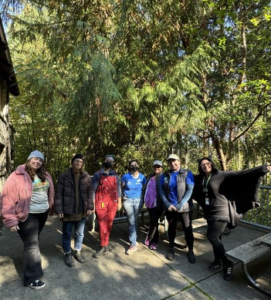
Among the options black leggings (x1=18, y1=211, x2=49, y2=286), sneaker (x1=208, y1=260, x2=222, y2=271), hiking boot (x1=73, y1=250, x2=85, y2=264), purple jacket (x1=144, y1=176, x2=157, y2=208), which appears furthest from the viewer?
purple jacket (x1=144, y1=176, x2=157, y2=208)

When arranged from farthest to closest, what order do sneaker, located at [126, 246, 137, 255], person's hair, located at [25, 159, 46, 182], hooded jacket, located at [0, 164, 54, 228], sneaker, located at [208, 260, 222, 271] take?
sneaker, located at [126, 246, 137, 255]
sneaker, located at [208, 260, 222, 271]
person's hair, located at [25, 159, 46, 182]
hooded jacket, located at [0, 164, 54, 228]

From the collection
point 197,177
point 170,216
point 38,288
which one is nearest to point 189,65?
point 197,177

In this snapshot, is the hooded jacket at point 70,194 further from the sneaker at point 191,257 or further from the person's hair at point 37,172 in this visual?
the sneaker at point 191,257

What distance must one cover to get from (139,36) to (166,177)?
12.8ft

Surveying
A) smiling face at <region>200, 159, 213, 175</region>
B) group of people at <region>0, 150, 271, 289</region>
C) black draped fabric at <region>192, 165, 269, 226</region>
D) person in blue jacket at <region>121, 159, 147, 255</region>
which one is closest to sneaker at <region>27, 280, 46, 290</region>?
group of people at <region>0, 150, 271, 289</region>

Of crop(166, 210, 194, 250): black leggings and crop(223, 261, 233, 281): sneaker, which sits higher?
crop(166, 210, 194, 250): black leggings

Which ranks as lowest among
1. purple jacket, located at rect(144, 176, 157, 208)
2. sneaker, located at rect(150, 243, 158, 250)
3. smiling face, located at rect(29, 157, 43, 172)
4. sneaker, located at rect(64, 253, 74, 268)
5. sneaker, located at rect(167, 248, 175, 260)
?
sneaker, located at rect(150, 243, 158, 250)

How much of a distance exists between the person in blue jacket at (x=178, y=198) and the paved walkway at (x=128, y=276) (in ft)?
1.06

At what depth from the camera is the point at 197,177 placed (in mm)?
3332

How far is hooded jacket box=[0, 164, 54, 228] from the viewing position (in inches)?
92.9

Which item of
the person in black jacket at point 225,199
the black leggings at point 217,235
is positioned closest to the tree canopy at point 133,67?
the person in black jacket at point 225,199

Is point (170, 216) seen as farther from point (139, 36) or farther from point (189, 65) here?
point (139, 36)

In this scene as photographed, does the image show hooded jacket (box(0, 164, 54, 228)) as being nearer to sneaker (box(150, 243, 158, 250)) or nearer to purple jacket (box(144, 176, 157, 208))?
purple jacket (box(144, 176, 157, 208))

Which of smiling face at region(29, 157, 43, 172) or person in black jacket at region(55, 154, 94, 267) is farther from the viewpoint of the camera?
person in black jacket at region(55, 154, 94, 267)
